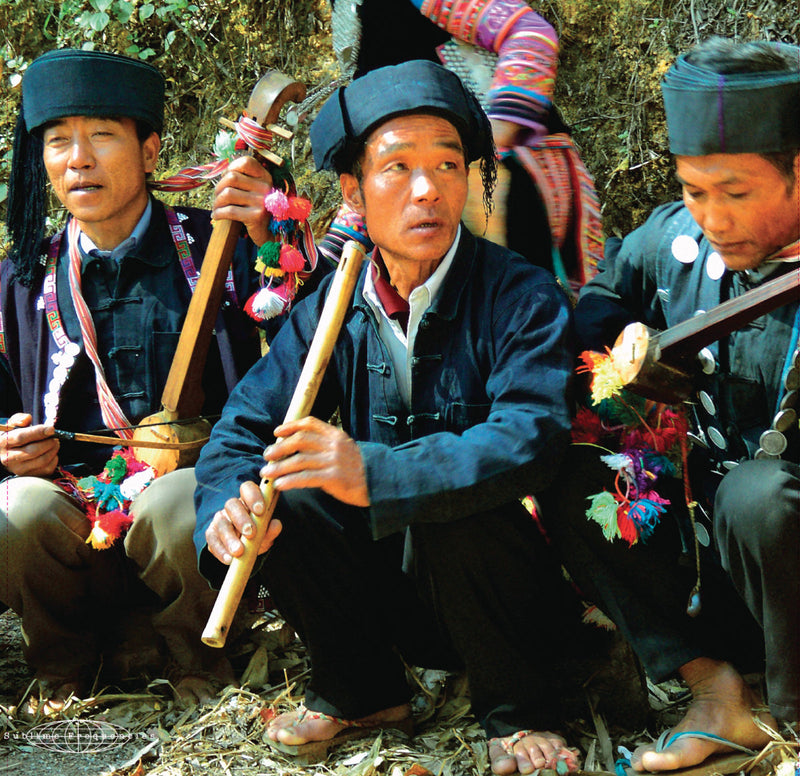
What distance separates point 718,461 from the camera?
2758 mm

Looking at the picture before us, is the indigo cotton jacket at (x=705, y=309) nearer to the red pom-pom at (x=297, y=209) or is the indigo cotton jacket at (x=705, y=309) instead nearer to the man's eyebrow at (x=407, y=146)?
the man's eyebrow at (x=407, y=146)

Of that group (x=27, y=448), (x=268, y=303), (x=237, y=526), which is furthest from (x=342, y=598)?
(x=27, y=448)

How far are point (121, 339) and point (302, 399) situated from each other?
1062 mm

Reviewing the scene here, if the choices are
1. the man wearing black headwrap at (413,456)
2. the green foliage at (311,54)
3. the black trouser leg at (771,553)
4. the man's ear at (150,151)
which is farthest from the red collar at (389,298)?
the green foliage at (311,54)

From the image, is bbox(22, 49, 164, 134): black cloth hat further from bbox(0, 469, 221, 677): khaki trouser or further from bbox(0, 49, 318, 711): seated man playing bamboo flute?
bbox(0, 469, 221, 677): khaki trouser

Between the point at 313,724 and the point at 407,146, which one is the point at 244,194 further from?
the point at 313,724

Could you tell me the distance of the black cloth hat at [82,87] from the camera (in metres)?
3.48

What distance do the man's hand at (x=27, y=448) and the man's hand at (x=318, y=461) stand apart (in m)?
1.11

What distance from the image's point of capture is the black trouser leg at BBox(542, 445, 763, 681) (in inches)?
103

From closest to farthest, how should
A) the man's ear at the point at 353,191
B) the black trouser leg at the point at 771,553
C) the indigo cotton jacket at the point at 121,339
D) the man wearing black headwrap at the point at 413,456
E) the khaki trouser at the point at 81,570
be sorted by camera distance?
the black trouser leg at the point at 771,553, the man wearing black headwrap at the point at 413,456, the man's ear at the point at 353,191, the khaki trouser at the point at 81,570, the indigo cotton jacket at the point at 121,339

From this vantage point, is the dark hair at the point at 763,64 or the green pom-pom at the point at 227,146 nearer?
the dark hair at the point at 763,64

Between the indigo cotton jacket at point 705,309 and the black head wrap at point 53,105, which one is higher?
the black head wrap at point 53,105

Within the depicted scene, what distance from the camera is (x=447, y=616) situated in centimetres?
272

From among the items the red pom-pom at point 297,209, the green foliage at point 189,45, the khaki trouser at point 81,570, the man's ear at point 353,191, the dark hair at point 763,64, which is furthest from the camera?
the green foliage at point 189,45
